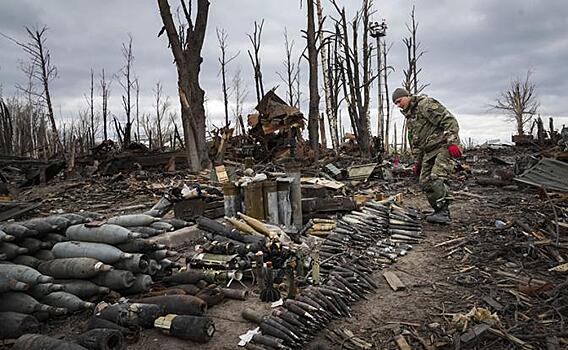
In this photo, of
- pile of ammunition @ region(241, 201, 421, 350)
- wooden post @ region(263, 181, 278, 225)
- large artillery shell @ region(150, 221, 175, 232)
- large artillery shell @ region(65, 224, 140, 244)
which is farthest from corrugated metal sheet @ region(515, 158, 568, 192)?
large artillery shell @ region(65, 224, 140, 244)

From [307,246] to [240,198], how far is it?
5.71 ft

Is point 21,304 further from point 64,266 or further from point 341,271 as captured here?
point 341,271

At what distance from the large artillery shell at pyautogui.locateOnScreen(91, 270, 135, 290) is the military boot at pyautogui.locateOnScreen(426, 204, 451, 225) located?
5113mm

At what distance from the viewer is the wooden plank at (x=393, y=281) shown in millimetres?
4328

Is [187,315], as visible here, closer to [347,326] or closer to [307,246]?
[347,326]

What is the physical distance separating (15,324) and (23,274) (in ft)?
1.82

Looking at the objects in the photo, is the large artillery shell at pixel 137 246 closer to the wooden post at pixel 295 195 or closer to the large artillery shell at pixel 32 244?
the large artillery shell at pixel 32 244

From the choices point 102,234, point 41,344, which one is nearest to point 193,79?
point 102,234

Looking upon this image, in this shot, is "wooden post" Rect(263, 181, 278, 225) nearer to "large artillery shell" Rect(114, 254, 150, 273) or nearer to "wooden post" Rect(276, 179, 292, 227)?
"wooden post" Rect(276, 179, 292, 227)

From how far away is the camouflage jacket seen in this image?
22.7 feet

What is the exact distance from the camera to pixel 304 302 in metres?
3.59

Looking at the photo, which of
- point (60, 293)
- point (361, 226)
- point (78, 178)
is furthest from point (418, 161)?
point (78, 178)

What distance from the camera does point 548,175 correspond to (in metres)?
10.2

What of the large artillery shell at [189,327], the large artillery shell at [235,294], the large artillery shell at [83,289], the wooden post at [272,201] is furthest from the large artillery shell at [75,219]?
the wooden post at [272,201]
